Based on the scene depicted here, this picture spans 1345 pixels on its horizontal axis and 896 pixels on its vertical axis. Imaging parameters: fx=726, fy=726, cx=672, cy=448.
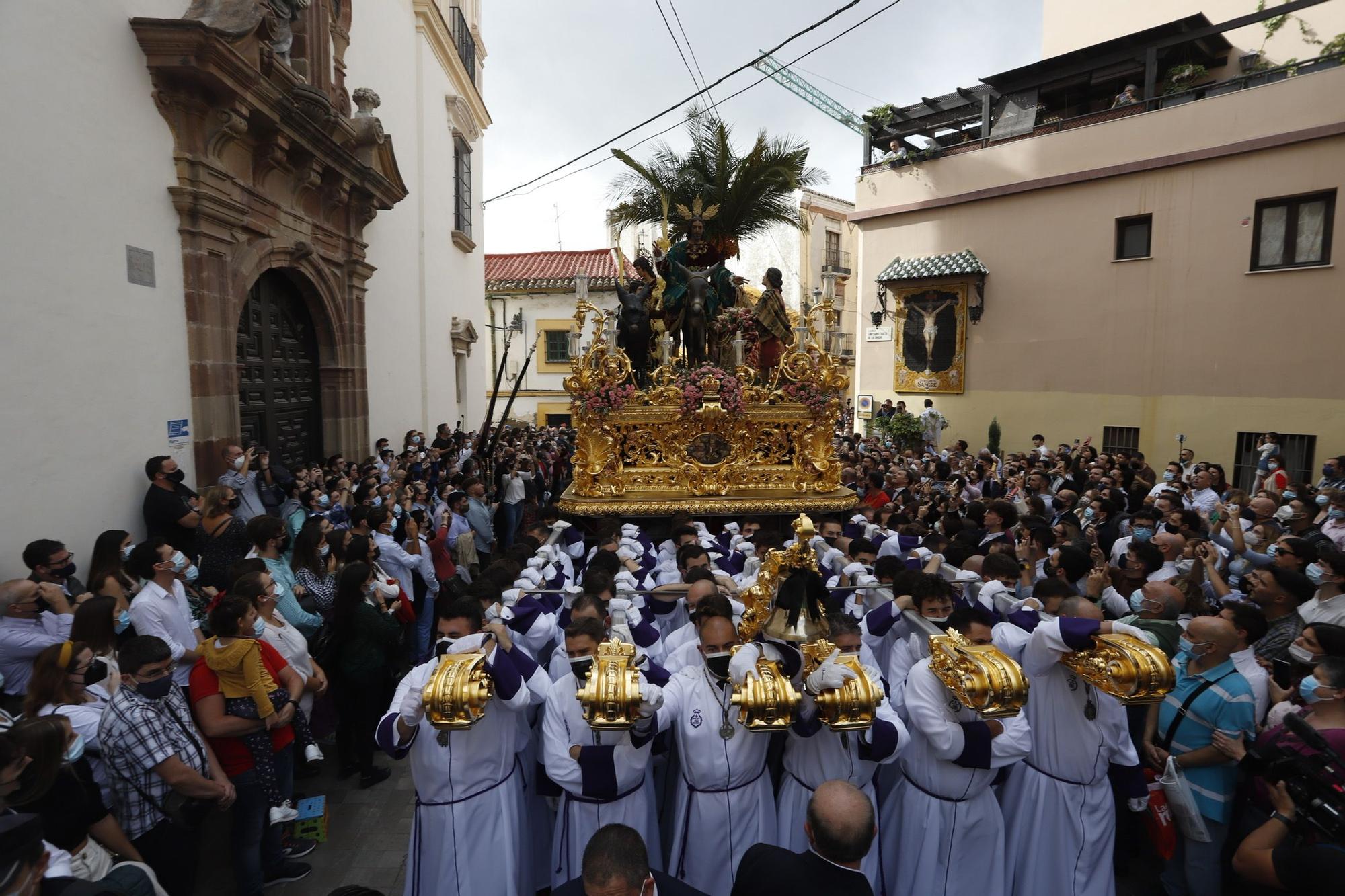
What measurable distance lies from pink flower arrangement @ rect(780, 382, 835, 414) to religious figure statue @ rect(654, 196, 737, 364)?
4.93 ft

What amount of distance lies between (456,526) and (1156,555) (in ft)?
20.1

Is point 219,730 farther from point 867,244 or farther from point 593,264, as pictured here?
point 593,264

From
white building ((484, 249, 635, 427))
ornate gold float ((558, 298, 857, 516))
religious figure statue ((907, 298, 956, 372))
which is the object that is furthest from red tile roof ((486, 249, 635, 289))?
ornate gold float ((558, 298, 857, 516))

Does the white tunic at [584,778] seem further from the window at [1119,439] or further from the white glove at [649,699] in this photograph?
the window at [1119,439]

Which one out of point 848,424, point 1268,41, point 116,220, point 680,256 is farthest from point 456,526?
point 1268,41

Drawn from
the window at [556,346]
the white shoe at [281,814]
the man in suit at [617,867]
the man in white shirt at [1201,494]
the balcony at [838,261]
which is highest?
the balcony at [838,261]

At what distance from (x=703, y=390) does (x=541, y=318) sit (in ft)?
65.2

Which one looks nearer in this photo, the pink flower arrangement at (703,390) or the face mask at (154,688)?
the face mask at (154,688)

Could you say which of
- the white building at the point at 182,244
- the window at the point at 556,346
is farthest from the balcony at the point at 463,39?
the window at the point at 556,346

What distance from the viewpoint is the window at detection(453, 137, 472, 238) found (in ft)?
55.1

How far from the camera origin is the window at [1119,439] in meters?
14.9

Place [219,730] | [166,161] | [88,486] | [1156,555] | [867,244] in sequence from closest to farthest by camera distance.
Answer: [219,730]
[1156,555]
[88,486]
[166,161]
[867,244]

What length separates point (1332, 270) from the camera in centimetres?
1246

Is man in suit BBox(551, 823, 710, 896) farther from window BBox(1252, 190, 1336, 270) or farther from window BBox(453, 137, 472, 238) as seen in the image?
window BBox(453, 137, 472, 238)
